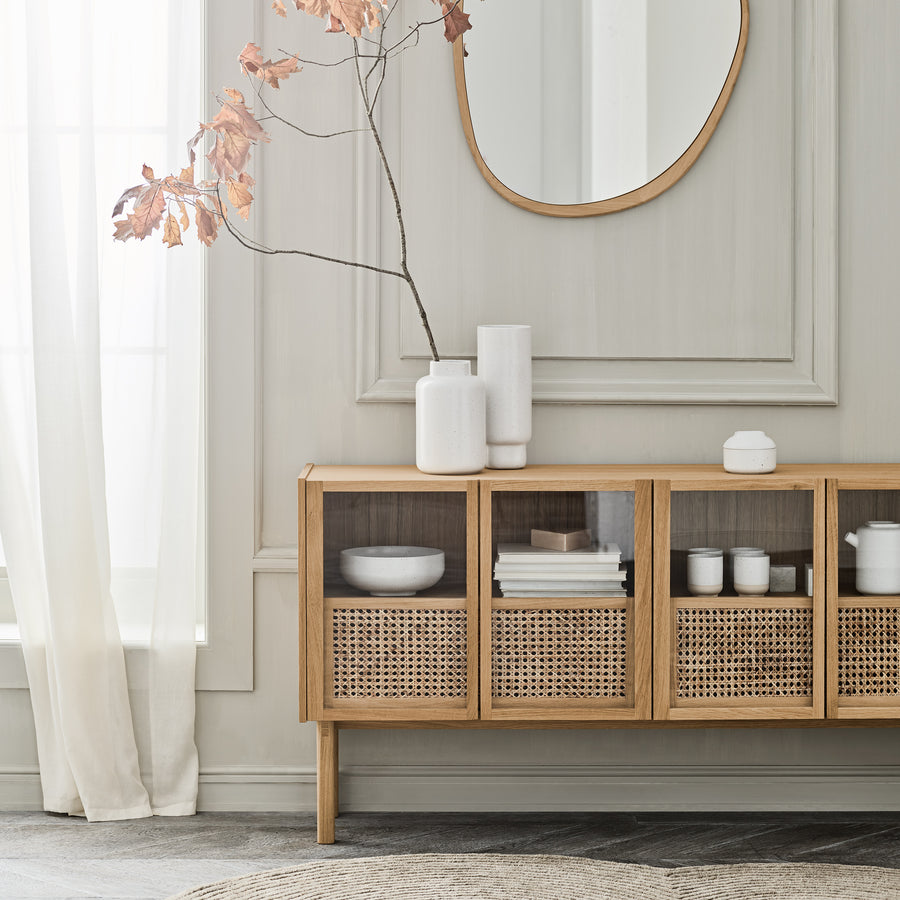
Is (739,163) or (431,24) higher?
(431,24)

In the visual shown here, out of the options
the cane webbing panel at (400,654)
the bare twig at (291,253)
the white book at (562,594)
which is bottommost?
the cane webbing panel at (400,654)

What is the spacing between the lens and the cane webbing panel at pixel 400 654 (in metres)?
1.97

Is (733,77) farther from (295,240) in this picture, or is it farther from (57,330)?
(57,330)

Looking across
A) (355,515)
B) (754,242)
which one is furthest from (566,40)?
(355,515)

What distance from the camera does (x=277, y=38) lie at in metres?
2.20

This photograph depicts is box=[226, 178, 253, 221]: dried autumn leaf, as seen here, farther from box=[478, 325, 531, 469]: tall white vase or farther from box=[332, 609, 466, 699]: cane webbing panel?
box=[332, 609, 466, 699]: cane webbing panel

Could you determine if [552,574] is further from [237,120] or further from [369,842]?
[237,120]

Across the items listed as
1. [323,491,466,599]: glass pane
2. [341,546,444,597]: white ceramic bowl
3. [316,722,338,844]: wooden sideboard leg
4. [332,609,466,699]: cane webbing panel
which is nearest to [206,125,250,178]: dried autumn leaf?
[323,491,466,599]: glass pane

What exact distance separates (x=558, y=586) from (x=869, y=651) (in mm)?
624

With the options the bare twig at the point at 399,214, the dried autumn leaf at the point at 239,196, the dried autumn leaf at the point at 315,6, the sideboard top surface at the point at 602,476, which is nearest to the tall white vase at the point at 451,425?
the sideboard top surface at the point at 602,476

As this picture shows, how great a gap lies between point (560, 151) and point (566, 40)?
0.24 meters

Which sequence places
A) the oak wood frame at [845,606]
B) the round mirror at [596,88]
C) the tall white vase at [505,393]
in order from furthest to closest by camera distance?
1. the round mirror at [596,88]
2. the tall white vase at [505,393]
3. the oak wood frame at [845,606]

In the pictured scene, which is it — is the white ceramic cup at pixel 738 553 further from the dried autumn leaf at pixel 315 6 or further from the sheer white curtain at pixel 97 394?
the dried autumn leaf at pixel 315 6

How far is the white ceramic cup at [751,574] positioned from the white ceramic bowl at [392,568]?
586 millimetres
